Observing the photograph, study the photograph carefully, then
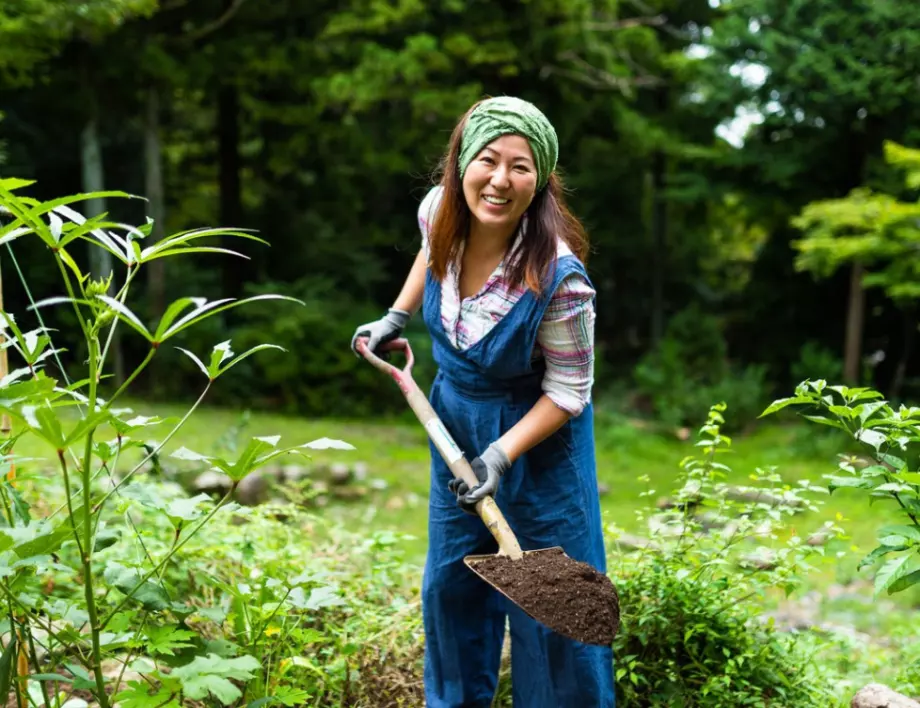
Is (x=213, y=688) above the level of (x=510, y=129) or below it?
below

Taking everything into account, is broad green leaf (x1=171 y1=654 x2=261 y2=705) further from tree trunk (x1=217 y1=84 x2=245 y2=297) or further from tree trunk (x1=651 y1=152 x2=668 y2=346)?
tree trunk (x1=651 y1=152 x2=668 y2=346)

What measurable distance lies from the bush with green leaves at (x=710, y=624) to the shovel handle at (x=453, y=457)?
51cm

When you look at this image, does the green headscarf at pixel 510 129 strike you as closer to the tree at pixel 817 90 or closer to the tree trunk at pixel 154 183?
the tree at pixel 817 90

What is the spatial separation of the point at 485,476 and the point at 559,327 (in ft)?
1.27

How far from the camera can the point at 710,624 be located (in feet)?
7.82

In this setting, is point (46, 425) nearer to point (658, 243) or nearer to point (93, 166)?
point (93, 166)

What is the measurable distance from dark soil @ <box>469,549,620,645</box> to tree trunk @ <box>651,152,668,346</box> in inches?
356

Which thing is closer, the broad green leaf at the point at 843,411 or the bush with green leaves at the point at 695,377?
the broad green leaf at the point at 843,411

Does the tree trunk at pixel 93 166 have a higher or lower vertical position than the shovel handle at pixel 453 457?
higher

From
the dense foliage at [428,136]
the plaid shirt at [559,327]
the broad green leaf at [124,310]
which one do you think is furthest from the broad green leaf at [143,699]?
the dense foliage at [428,136]

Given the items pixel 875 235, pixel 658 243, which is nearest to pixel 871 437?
pixel 875 235

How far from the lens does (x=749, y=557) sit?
2.64 m

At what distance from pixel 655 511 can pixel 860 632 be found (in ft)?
7.50

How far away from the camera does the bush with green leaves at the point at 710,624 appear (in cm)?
233
